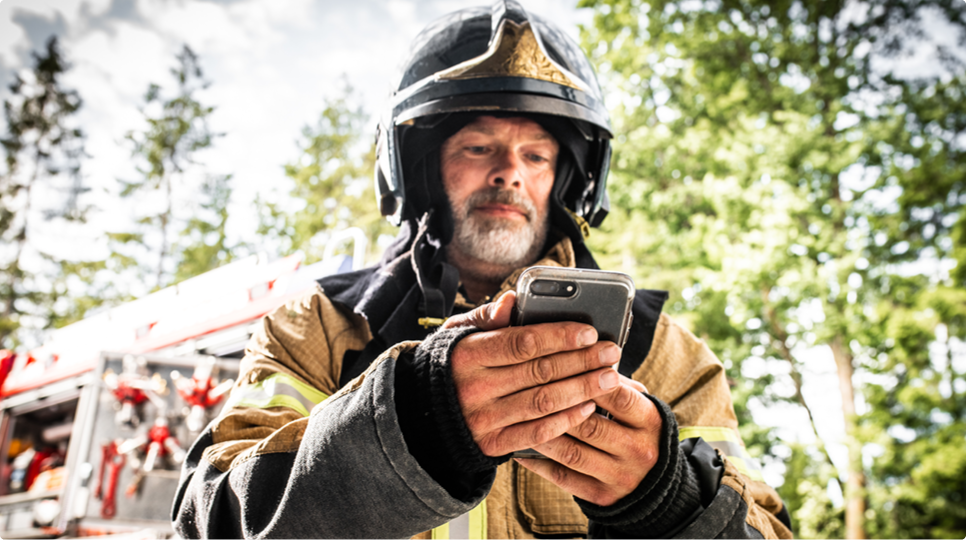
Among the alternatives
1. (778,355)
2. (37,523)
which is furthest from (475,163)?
(778,355)

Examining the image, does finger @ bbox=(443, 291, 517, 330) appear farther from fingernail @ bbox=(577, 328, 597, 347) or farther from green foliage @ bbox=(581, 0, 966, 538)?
green foliage @ bbox=(581, 0, 966, 538)

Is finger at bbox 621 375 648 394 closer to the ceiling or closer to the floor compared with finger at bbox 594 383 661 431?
closer to the ceiling

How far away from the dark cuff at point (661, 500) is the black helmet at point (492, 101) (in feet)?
3.59

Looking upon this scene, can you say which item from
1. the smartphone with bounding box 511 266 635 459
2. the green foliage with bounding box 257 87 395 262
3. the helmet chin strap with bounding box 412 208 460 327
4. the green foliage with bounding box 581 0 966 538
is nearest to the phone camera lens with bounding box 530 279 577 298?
the smartphone with bounding box 511 266 635 459

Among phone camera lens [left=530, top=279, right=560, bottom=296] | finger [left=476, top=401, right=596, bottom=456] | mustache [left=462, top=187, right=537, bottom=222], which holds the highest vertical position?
mustache [left=462, top=187, right=537, bottom=222]

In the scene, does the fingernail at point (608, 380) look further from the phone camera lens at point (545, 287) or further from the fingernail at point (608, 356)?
the phone camera lens at point (545, 287)

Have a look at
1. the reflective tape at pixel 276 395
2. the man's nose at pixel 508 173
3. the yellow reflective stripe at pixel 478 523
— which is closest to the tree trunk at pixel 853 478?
the man's nose at pixel 508 173

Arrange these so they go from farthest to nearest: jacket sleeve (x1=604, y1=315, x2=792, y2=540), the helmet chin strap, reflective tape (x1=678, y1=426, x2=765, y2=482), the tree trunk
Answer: the tree trunk, the helmet chin strap, reflective tape (x1=678, y1=426, x2=765, y2=482), jacket sleeve (x1=604, y1=315, x2=792, y2=540)

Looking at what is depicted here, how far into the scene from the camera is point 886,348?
346 inches

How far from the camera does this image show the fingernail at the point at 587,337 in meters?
0.98

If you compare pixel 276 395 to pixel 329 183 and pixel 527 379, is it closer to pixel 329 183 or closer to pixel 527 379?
pixel 527 379

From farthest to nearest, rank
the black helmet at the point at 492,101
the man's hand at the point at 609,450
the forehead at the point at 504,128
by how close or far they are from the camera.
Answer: the forehead at the point at 504,128, the black helmet at the point at 492,101, the man's hand at the point at 609,450

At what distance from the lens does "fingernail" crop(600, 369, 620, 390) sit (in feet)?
3.24

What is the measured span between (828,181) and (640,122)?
10.2 feet
